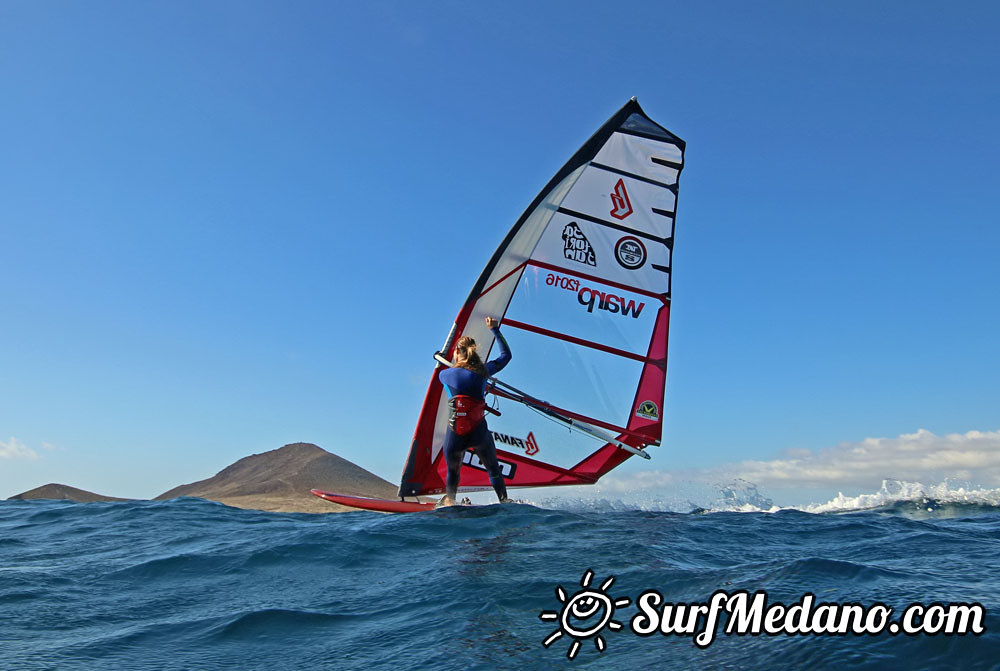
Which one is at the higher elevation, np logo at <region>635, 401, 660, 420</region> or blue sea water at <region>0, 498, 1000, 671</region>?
np logo at <region>635, 401, 660, 420</region>

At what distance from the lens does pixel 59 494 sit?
12.7 metres

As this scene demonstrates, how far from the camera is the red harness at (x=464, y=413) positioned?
26.2 feet

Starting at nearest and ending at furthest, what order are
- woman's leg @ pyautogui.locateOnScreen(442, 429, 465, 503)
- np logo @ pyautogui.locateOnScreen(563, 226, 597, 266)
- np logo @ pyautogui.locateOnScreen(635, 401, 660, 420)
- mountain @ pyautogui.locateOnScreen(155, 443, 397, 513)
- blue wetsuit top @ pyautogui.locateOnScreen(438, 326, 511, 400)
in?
1. blue wetsuit top @ pyautogui.locateOnScreen(438, 326, 511, 400)
2. woman's leg @ pyautogui.locateOnScreen(442, 429, 465, 503)
3. np logo @ pyautogui.locateOnScreen(563, 226, 597, 266)
4. np logo @ pyautogui.locateOnScreen(635, 401, 660, 420)
5. mountain @ pyautogui.locateOnScreen(155, 443, 397, 513)

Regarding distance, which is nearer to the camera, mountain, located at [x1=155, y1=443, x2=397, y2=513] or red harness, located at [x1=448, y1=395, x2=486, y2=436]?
red harness, located at [x1=448, y1=395, x2=486, y2=436]

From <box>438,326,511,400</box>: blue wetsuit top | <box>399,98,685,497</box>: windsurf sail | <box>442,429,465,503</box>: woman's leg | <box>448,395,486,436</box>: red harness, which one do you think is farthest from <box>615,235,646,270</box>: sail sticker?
<box>442,429,465,503</box>: woman's leg

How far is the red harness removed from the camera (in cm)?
797

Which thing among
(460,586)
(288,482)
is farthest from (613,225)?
(288,482)

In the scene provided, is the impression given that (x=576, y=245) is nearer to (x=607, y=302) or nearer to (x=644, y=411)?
(x=607, y=302)

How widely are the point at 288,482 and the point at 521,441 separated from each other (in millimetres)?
4810

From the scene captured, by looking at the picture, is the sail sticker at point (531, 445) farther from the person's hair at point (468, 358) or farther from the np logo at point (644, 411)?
the person's hair at point (468, 358)

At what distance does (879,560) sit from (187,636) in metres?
4.76

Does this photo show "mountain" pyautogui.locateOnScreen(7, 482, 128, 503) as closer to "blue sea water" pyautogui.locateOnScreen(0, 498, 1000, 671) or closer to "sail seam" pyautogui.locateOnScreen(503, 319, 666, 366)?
"blue sea water" pyautogui.locateOnScreen(0, 498, 1000, 671)

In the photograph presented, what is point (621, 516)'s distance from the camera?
25.6 feet

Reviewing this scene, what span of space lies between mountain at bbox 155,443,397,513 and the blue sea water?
301 cm
